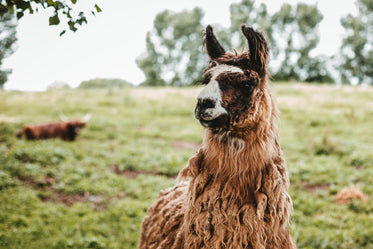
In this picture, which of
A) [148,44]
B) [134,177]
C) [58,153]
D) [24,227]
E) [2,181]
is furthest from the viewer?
[148,44]

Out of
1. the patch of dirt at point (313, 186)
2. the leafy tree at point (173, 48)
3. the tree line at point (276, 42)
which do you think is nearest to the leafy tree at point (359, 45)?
the tree line at point (276, 42)

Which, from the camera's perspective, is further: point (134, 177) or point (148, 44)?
point (148, 44)

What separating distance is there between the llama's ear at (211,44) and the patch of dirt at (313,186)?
17.5 feet

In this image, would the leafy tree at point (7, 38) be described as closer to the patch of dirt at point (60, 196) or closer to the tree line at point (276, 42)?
the patch of dirt at point (60, 196)

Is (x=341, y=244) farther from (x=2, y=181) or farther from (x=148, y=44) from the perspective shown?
(x=148, y=44)

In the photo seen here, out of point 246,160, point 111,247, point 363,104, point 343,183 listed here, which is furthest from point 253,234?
point 363,104

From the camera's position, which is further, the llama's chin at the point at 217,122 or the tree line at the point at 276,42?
the tree line at the point at 276,42

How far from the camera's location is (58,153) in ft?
27.7

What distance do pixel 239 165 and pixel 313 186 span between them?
18.1ft

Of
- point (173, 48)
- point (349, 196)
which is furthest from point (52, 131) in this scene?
point (173, 48)

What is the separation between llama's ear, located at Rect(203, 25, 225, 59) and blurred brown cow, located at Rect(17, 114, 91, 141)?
8.79 metres

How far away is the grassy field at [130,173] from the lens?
4.95 metres

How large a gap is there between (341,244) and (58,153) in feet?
22.9

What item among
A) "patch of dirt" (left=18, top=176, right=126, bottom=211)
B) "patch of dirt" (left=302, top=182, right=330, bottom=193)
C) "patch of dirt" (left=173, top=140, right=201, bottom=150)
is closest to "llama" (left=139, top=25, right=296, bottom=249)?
"patch of dirt" (left=18, top=176, right=126, bottom=211)
